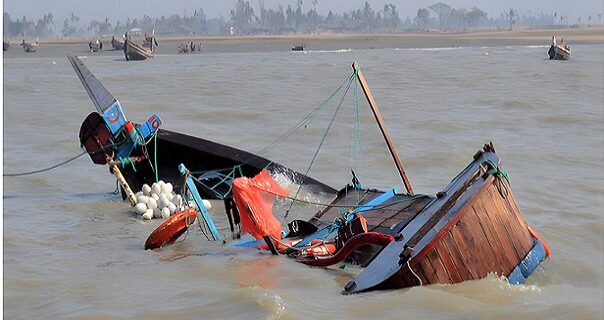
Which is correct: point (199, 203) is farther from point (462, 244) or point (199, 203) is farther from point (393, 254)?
point (462, 244)

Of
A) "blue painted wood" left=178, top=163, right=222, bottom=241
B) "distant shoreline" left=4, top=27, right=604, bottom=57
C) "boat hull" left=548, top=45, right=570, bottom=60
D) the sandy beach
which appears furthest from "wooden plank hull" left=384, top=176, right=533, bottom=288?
the sandy beach

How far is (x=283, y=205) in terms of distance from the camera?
34.0 ft

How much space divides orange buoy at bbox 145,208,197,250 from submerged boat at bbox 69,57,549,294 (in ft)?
0.04

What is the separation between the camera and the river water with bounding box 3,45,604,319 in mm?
6027

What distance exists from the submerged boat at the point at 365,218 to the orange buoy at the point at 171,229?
0.01 m

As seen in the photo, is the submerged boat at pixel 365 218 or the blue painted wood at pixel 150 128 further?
the blue painted wood at pixel 150 128

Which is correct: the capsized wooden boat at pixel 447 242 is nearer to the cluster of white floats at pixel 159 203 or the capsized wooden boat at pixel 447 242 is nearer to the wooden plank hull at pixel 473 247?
the wooden plank hull at pixel 473 247

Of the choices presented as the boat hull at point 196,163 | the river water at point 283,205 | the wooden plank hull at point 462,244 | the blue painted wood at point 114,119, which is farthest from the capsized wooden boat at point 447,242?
the blue painted wood at point 114,119

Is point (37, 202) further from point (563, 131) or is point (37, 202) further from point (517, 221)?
point (563, 131)

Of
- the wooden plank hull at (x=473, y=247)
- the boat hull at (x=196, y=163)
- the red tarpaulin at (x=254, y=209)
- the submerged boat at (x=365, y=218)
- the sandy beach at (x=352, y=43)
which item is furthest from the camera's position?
the sandy beach at (x=352, y=43)

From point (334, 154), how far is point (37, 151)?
17.3 feet

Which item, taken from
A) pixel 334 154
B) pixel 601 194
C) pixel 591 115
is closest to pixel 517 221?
pixel 601 194

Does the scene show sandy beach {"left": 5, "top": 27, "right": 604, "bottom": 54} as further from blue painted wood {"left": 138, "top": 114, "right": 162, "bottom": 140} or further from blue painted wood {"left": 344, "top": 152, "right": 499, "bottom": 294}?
blue painted wood {"left": 344, "top": 152, "right": 499, "bottom": 294}

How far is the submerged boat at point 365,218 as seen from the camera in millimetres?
5887
